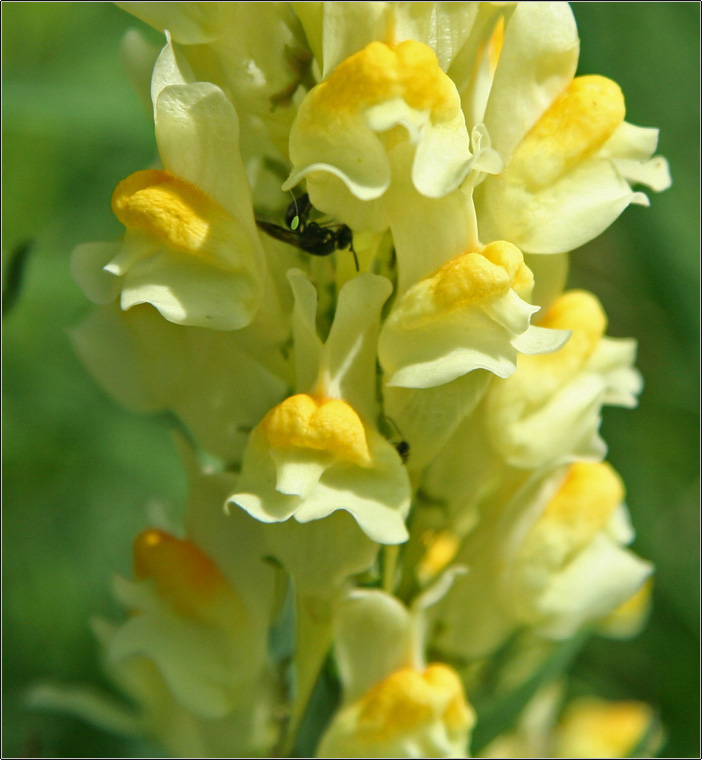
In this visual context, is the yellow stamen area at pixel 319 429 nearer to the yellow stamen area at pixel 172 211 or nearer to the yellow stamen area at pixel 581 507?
the yellow stamen area at pixel 172 211

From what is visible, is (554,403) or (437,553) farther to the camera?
(437,553)

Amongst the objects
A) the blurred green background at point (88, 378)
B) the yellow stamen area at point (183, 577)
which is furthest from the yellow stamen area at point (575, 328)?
the blurred green background at point (88, 378)

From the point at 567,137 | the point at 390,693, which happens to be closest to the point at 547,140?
the point at 567,137

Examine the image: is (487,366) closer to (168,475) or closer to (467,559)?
(467,559)

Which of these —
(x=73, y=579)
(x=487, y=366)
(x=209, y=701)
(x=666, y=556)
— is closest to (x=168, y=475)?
(x=73, y=579)

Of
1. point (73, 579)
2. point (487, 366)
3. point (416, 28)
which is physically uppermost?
point (416, 28)

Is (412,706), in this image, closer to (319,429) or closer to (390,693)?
(390,693)
